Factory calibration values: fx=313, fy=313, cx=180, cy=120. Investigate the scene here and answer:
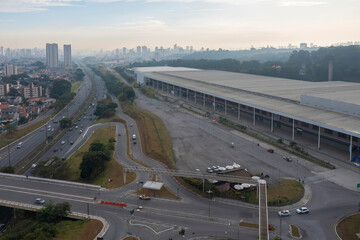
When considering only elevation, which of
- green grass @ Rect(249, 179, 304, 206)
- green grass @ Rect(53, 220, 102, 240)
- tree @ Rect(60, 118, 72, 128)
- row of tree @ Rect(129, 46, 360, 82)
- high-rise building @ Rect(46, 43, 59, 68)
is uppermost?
high-rise building @ Rect(46, 43, 59, 68)

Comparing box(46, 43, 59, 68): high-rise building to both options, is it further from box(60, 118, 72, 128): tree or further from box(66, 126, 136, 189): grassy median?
box(66, 126, 136, 189): grassy median

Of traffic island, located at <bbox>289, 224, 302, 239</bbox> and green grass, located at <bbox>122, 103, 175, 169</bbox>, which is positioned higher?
green grass, located at <bbox>122, 103, 175, 169</bbox>

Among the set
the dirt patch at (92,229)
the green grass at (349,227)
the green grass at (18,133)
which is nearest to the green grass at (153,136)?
the dirt patch at (92,229)

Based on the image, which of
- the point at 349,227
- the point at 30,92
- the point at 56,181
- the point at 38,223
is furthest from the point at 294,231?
the point at 30,92

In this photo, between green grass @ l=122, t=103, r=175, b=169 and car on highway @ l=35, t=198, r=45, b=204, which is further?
green grass @ l=122, t=103, r=175, b=169

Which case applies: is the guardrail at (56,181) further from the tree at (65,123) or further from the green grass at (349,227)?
the tree at (65,123)

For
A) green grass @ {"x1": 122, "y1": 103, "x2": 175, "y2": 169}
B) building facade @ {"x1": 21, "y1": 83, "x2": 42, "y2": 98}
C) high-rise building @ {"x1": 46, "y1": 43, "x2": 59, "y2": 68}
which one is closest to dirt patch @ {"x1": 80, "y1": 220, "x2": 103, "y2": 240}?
green grass @ {"x1": 122, "y1": 103, "x2": 175, "y2": 169}
